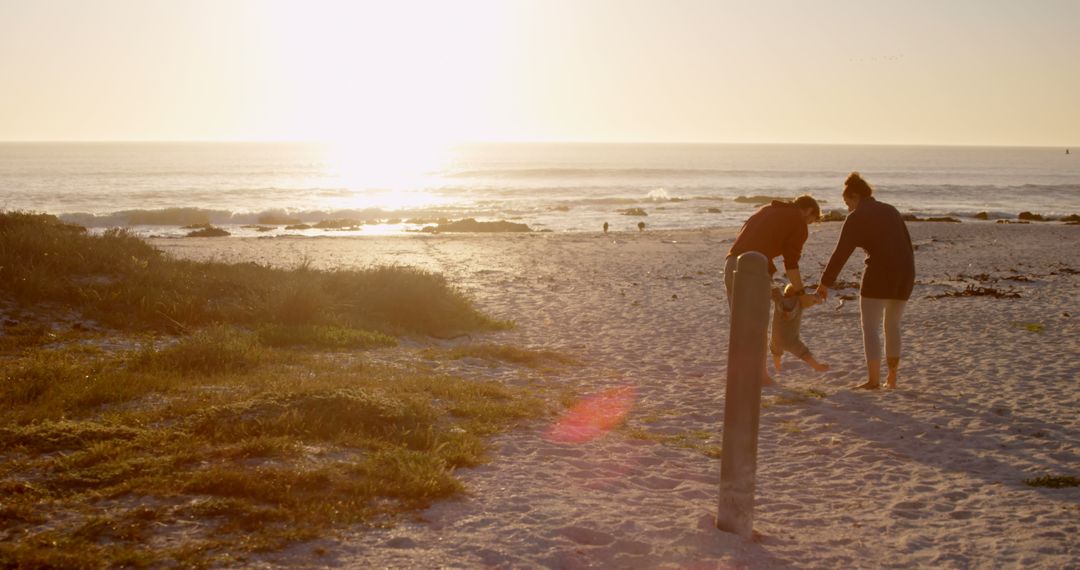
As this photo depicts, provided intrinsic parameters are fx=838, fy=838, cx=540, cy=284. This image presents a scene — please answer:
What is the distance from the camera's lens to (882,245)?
26.2 ft

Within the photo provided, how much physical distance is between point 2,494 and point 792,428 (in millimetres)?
5837

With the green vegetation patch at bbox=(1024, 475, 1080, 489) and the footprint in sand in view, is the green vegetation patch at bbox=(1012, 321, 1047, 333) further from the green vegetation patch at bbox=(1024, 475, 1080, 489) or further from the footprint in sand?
the footprint in sand

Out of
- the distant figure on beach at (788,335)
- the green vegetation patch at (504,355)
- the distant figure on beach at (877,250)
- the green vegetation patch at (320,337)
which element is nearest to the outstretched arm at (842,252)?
the distant figure on beach at (877,250)

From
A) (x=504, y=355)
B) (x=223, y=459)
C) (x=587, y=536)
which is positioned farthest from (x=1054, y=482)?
(x=504, y=355)

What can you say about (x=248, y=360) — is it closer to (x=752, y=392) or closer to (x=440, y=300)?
(x=440, y=300)

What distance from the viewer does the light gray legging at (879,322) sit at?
818cm

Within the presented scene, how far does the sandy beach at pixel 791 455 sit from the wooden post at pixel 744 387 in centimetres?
25

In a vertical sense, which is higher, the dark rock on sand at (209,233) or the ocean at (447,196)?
the ocean at (447,196)

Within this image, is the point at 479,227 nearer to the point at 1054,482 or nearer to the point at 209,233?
the point at 209,233

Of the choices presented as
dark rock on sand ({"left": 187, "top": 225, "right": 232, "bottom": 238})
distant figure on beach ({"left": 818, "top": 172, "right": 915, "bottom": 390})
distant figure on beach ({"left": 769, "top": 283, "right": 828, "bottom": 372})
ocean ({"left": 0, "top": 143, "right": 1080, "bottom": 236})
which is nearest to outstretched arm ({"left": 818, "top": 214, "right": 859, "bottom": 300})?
distant figure on beach ({"left": 818, "top": 172, "right": 915, "bottom": 390})

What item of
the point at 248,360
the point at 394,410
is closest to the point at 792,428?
the point at 394,410

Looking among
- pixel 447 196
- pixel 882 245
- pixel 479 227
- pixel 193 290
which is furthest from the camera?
pixel 447 196

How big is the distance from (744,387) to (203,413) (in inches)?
158

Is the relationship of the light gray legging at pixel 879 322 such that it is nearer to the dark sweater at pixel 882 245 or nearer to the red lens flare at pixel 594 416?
the dark sweater at pixel 882 245
